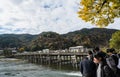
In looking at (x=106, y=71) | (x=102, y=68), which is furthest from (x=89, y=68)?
(x=106, y=71)

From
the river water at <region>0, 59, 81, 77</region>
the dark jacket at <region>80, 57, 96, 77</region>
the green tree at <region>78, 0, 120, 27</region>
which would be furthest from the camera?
the river water at <region>0, 59, 81, 77</region>

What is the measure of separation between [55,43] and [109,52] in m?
136

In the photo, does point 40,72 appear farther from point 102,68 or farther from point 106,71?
point 106,71

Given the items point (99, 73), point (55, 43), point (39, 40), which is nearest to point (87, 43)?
point (55, 43)

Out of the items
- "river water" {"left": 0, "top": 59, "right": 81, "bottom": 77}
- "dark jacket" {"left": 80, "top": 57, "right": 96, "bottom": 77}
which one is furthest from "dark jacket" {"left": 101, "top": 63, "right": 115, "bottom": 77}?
"river water" {"left": 0, "top": 59, "right": 81, "bottom": 77}

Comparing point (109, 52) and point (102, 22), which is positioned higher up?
point (102, 22)

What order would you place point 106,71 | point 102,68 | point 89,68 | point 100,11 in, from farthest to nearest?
point 100,11, point 89,68, point 102,68, point 106,71

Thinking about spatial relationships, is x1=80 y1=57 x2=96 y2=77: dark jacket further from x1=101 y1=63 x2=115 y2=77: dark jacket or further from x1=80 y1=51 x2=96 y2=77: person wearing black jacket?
x1=101 y1=63 x2=115 y2=77: dark jacket

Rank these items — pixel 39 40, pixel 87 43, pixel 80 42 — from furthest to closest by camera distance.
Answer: pixel 39 40, pixel 80 42, pixel 87 43

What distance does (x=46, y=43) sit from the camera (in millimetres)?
156125

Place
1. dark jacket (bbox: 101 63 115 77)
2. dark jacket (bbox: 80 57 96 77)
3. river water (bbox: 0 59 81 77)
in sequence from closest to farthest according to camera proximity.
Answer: dark jacket (bbox: 101 63 115 77), dark jacket (bbox: 80 57 96 77), river water (bbox: 0 59 81 77)

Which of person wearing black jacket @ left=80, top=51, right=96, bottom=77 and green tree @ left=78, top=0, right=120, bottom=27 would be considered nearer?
person wearing black jacket @ left=80, top=51, right=96, bottom=77

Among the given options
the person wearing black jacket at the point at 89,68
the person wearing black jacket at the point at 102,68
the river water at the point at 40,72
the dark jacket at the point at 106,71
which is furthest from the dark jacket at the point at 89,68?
the river water at the point at 40,72

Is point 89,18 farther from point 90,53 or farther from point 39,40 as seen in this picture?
point 39,40
